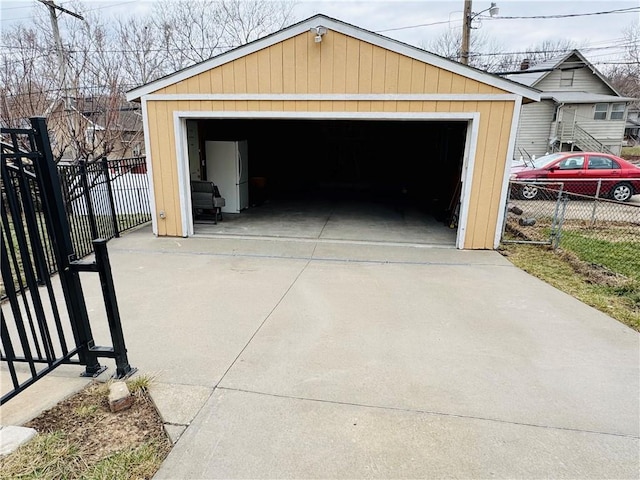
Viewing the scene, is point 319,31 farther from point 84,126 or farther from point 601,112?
point 601,112

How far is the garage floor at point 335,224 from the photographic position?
7211mm

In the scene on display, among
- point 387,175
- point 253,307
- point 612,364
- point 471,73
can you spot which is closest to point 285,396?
point 253,307

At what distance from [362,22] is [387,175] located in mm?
9957

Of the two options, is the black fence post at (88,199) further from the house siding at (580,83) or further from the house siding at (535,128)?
the house siding at (580,83)

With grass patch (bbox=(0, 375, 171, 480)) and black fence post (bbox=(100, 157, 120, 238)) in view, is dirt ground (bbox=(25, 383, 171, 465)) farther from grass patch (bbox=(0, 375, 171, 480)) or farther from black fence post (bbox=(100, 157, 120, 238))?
black fence post (bbox=(100, 157, 120, 238))

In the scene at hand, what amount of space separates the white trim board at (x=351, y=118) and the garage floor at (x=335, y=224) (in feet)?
1.96

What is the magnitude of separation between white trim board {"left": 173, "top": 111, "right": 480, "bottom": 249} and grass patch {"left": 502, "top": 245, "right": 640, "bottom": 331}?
1129 mm

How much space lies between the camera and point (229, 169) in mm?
8906

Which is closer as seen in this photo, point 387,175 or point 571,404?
point 571,404

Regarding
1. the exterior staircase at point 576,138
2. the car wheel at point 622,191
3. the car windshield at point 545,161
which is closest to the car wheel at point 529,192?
the car windshield at point 545,161

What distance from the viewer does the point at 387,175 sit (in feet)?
49.4

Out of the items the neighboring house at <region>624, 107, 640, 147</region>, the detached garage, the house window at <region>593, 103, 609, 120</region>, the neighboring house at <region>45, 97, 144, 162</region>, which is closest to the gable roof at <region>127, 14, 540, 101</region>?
the detached garage

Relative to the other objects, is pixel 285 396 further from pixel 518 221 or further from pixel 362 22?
pixel 362 22

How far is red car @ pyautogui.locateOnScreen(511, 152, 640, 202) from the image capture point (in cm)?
1053
